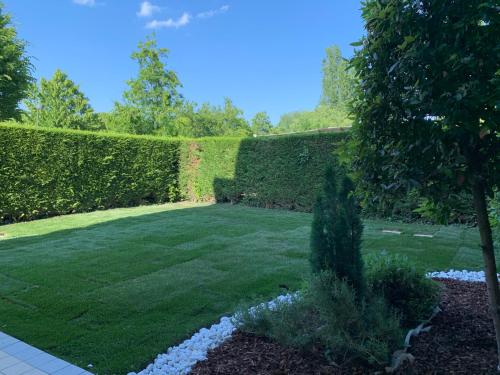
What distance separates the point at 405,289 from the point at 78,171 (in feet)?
32.6

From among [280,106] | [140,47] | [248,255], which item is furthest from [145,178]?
[280,106]

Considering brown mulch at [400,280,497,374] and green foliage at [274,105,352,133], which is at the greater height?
green foliage at [274,105,352,133]

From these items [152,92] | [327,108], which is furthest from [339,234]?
[327,108]

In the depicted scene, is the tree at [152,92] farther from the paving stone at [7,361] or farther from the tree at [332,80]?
the tree at [332,80]

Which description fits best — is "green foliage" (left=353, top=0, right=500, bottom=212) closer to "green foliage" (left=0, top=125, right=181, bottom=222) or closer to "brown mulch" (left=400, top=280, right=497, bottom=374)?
"brown mulch" (left=400, top=280, right=497, bottom=374)

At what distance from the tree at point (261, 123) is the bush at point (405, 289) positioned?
34.8 metres

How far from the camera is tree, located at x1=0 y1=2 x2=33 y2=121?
35.5 ft

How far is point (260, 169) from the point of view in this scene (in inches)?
451

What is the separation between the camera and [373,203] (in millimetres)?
2303

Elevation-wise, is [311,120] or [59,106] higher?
[311,120]

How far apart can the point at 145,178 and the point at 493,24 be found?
1181cm

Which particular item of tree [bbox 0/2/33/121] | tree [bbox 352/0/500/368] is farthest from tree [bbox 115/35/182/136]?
tree [bbox 352/0/500/368]

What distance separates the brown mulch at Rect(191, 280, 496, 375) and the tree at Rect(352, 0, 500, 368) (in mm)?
356

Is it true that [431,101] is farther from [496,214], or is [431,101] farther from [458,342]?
[496,214]
